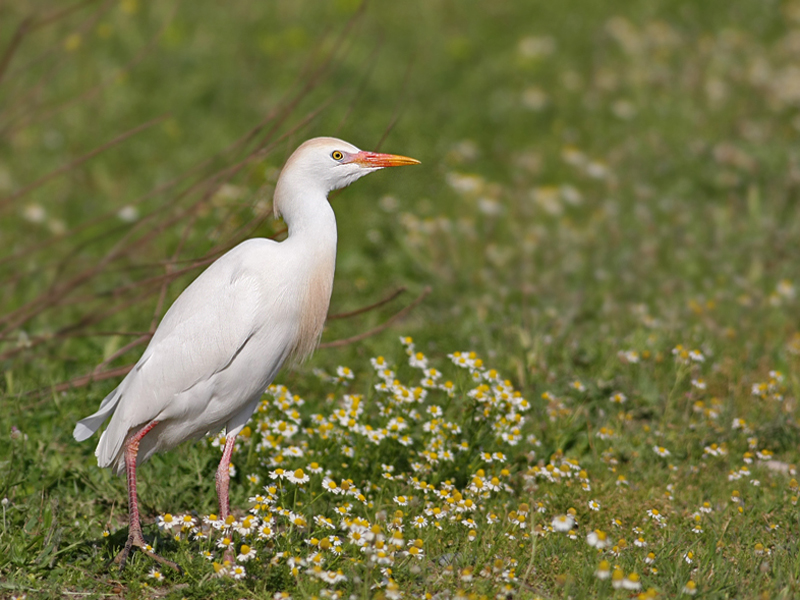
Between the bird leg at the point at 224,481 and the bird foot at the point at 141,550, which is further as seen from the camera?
the bird leg at the point at 224,481

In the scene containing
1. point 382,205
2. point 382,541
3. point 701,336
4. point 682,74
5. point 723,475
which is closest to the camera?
point 382,541

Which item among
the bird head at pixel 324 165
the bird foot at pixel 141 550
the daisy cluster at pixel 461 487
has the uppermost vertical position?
the bird head at pixel 324 165

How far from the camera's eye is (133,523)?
3240mm

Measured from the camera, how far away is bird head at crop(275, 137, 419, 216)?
11.5ft

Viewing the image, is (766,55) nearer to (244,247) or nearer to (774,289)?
(774,289)

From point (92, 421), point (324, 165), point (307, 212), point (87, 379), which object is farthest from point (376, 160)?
point (87, 379)

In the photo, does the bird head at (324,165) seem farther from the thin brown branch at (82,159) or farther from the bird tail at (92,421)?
the bird tail at (92,421)

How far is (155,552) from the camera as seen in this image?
3.43 m

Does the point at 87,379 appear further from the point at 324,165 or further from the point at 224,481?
the point at 324,165

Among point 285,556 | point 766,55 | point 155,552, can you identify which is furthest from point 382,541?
point 766,55

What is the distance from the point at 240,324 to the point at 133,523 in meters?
0.81

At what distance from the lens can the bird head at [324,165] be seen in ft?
11.5

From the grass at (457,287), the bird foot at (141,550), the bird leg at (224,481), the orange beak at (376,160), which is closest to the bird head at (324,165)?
the orange beak at (376,160)

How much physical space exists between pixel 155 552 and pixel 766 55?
798cm
